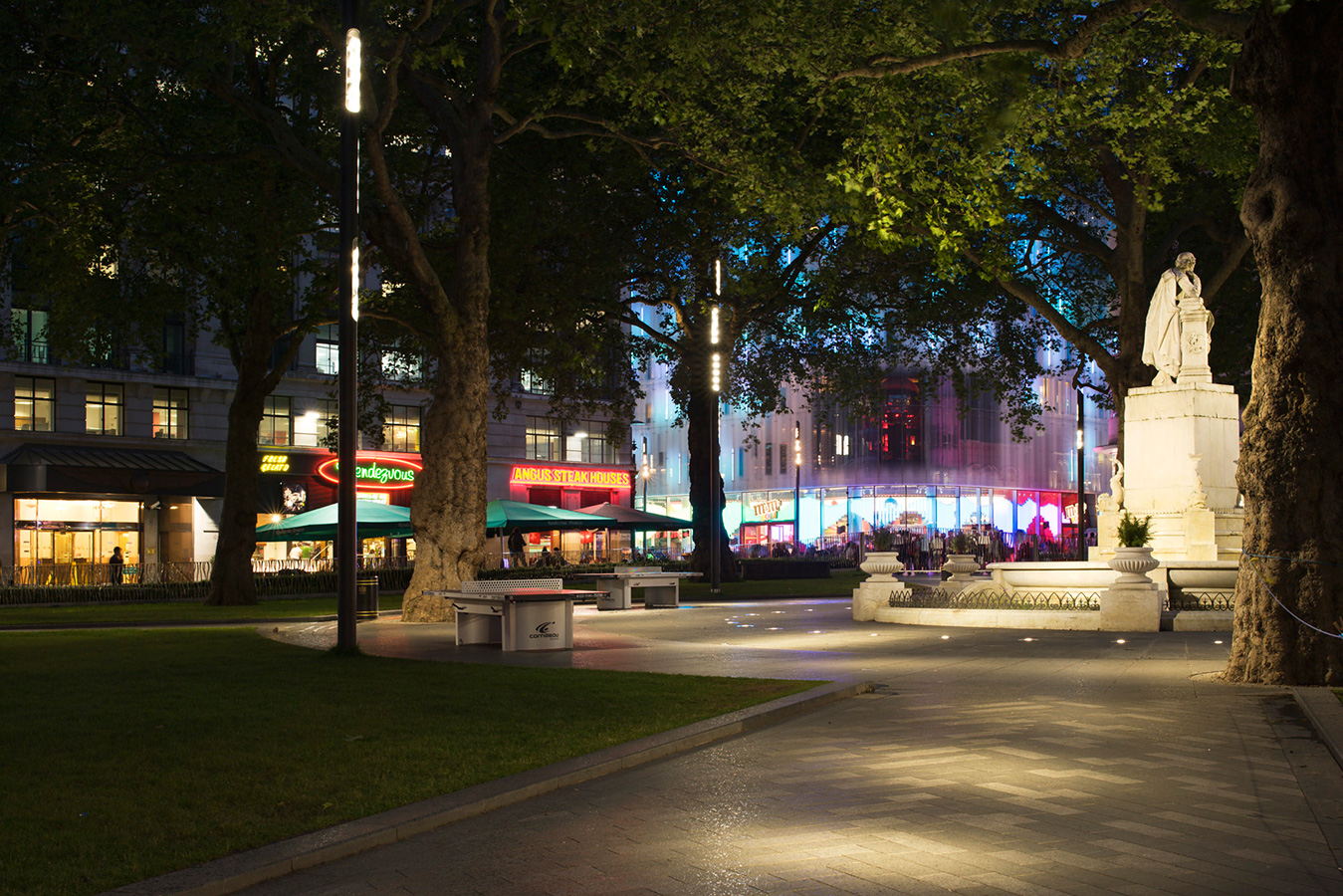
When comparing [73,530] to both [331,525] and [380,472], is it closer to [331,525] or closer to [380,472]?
[380,472]

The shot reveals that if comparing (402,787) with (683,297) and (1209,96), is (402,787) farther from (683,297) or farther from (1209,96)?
(683,297)

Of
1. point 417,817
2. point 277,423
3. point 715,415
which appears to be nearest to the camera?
point 417,817

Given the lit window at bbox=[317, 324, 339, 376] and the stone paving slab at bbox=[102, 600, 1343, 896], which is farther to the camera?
the lit window at bbox=[317, 324, 339, 376]

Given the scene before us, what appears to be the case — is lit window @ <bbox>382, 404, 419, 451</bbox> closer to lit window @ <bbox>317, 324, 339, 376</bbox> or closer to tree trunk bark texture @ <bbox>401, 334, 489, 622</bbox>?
lit window @ <bbox>317, 324, 339, 376</bbox>

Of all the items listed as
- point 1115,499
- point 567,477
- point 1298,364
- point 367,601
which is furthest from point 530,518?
point 1298,364

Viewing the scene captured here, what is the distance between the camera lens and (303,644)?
56.1 ft

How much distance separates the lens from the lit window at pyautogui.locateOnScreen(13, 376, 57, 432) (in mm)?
41156

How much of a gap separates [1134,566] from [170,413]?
1475 inches

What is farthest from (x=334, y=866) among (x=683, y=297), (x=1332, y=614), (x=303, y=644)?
(x=683, y=297)

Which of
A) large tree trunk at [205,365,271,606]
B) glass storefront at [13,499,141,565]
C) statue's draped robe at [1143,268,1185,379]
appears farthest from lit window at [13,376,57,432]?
statue's draped robe at [1143,268,1185,379]

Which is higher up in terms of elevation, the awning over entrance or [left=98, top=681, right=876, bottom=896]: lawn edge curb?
the awning over entrance

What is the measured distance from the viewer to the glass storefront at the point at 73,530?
41.7 meters

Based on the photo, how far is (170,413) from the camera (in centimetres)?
4525

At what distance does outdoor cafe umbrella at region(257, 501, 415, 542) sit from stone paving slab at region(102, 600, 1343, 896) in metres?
22.9
